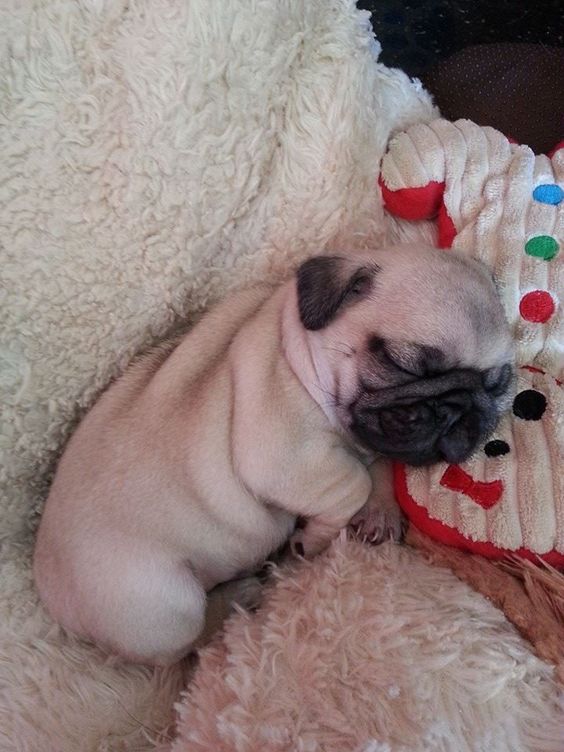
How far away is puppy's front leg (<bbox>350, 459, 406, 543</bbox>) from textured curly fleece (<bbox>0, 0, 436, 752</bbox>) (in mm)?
427

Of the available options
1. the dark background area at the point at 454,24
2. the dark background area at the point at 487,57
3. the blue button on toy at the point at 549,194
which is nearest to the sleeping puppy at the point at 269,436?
the blue button on toy at the point at 549,194

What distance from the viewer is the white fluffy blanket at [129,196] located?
1231 mm

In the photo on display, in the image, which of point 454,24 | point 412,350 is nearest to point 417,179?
point 412,350

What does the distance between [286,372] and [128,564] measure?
0.40 meters

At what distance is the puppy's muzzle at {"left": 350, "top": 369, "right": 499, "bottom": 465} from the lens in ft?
3.87

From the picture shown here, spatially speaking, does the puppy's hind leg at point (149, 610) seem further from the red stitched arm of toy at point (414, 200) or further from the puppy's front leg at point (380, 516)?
the red stitched arm of toy at point (414, 200)

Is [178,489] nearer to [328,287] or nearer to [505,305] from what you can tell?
[328,287]

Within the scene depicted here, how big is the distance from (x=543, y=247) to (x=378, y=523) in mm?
539

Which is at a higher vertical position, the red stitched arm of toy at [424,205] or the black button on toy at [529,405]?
the red stitched arm of toy at [424,205]

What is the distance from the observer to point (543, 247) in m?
1.29

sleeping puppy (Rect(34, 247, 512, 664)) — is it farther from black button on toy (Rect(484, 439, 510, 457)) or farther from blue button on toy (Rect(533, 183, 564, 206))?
blue button on toy (Rect(533, 183, 564, 206))

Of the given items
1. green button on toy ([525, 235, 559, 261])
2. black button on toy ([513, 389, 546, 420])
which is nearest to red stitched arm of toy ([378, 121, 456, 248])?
green button on toy ([525, 235, 559, 261])

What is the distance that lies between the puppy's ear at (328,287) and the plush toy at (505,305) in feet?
0.69

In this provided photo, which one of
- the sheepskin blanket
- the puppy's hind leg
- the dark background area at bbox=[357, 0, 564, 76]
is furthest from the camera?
the dark background area at bbox=[357, 0, 564, 76]
